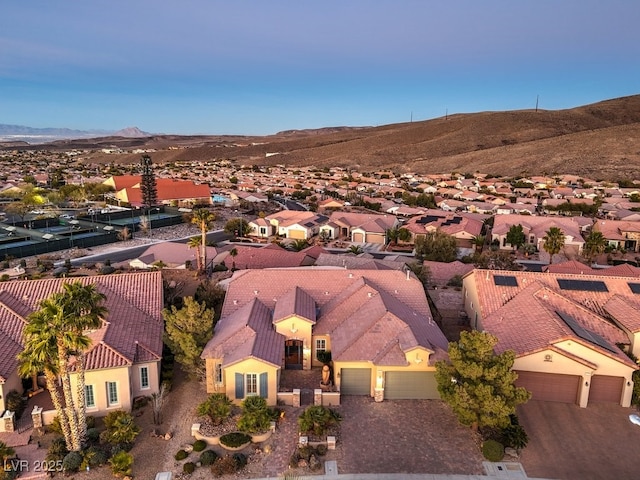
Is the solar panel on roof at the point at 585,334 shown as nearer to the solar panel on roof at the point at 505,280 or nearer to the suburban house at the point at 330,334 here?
the solar panel on roof at the point at 505,280

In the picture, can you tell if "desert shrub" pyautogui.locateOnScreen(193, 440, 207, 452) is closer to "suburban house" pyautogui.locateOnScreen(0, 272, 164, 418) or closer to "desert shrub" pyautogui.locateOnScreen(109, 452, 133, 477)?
"desert shrub" pyautogui.locateOnScreen(109, 452, 133, 477)

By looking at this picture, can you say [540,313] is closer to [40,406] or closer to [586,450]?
[586,450]

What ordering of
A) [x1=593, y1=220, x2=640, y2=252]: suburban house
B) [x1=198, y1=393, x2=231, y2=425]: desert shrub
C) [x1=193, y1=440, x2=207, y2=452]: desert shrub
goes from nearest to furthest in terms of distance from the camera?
[x1=193, y1=440, x2=207, y2=452]: desert shrub, [x1=198, y1=393, x2=231, y2=425]: desert shrub, [x1=593, y1=220, x2=640, y2=252]: suburban house

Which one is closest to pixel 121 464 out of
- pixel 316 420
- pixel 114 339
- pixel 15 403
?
pixel 114 339

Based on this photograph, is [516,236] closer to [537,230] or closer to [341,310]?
[537,230]

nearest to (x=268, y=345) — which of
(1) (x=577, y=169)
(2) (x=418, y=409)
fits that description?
(2) (x=418, y=409)

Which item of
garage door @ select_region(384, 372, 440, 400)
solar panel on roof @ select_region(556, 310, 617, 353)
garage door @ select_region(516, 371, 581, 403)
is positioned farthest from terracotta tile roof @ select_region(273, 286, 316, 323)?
solar panel on roof @ select_region(556, 310, 617, 353)
